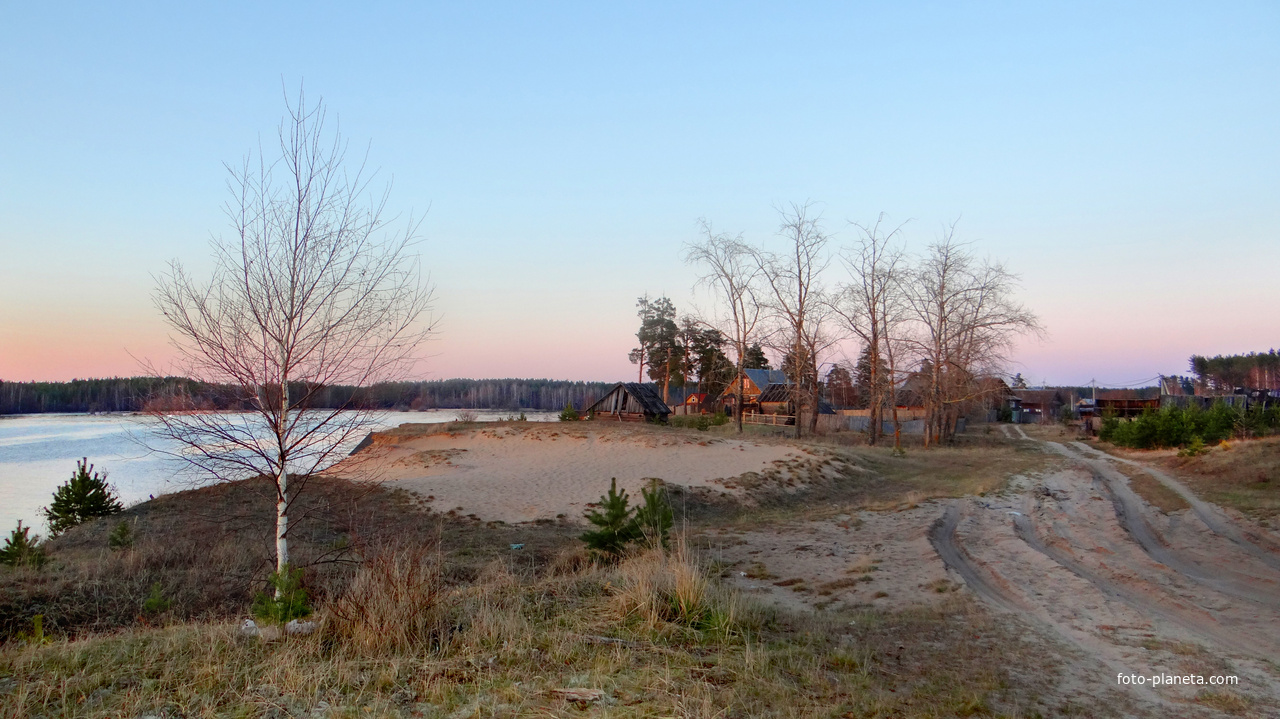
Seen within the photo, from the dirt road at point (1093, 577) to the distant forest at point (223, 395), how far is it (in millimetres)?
4783

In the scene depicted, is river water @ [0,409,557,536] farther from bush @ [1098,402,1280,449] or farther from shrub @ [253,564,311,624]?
bush @ [1098,402,1280,449]

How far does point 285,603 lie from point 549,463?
20.1m

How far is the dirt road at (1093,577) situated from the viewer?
4820 mm

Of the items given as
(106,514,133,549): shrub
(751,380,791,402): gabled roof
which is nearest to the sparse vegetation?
(751,380,791,402): gabled roof

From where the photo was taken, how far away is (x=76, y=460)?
2620cm

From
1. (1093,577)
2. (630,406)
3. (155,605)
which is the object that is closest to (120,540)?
(155,605)

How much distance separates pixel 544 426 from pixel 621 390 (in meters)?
12.5

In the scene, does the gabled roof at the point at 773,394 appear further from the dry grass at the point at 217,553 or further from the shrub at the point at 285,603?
the shrub at the point at 285,603

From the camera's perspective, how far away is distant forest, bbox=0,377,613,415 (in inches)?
258

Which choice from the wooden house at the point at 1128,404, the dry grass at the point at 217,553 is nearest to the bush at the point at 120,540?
the dry grass at the point at 217,553

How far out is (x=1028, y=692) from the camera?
171 inches

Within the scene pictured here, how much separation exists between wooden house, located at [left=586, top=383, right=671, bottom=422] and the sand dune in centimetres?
992

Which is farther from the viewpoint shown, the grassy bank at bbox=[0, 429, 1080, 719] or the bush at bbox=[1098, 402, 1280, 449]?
the bush at bbox=[1098, 402, 1280, 449]

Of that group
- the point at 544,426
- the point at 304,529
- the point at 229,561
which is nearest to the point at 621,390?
the point at 544,426
